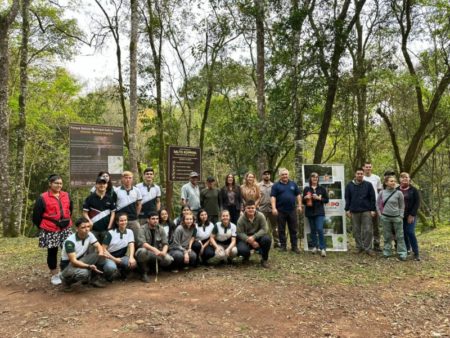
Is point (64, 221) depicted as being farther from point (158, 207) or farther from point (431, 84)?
point (431, 84)

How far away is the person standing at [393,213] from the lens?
23.7 ft

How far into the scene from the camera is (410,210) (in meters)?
7.35

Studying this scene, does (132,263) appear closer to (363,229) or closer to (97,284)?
(97,284)

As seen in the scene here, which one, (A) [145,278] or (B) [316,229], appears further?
(B) [316,229]

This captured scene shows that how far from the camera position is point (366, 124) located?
16.4 metres

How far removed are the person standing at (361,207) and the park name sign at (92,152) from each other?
5.47m

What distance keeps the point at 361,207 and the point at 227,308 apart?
4.06 m

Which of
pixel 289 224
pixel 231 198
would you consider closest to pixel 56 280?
pixel 231 198

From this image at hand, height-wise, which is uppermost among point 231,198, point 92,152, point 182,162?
point 92,152

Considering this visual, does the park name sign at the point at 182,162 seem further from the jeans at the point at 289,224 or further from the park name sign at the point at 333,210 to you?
the park name sign at the point at 333,210

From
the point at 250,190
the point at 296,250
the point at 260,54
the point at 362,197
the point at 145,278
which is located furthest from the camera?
the point at 260,54

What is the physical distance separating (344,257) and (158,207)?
Result: 12.6 feet

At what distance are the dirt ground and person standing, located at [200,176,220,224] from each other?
1854 millimetres

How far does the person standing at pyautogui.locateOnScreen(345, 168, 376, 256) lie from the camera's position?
7.63 m
